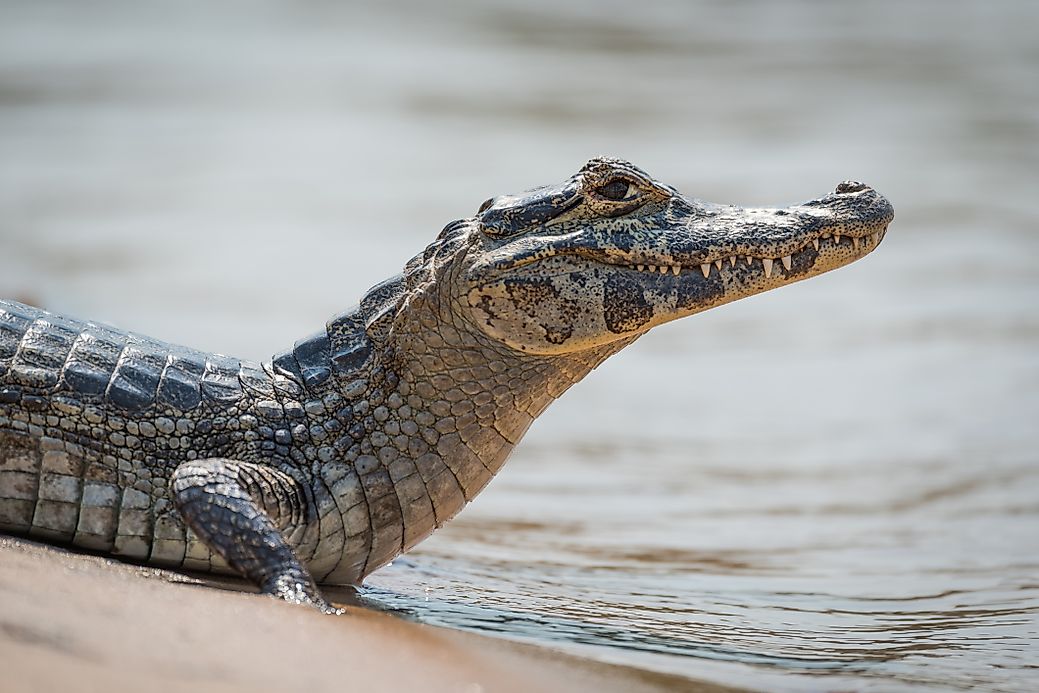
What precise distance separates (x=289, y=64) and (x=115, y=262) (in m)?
9.32

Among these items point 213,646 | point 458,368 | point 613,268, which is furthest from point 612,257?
point 213,646

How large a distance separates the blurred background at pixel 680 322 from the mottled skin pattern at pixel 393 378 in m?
0.45

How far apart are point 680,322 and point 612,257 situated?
6508mm

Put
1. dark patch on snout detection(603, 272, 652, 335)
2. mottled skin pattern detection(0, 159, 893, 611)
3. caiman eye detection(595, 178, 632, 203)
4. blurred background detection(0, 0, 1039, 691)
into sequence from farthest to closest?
1. blurred background detection(0, 0, 1039, 691)
2. caiman eye detection(595, 178, 632, 203)
3. dark patch on snout detection(603, 272, 652, 335)
4. mottled skin pattern detection(0, 159, 893, 611)

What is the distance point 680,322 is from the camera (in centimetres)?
1040

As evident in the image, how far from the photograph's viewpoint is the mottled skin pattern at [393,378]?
3818mm

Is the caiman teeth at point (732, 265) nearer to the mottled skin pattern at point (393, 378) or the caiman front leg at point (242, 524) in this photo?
the mottled skin pattern at point (393, 378)

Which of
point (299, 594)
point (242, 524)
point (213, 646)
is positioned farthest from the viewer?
point (242, 524)

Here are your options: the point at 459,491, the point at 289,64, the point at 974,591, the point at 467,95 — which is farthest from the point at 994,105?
the point at 459,491

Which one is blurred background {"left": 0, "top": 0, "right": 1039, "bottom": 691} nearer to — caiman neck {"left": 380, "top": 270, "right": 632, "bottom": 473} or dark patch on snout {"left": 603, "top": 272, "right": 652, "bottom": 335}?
caiman neck {"left": 380, "top": 270, "right": 632, "bottom": 473}

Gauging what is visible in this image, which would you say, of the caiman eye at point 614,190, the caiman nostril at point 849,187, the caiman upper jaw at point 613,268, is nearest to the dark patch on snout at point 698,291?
the caiman upper jaw at point 613,268

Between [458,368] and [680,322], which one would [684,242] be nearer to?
[458,368]

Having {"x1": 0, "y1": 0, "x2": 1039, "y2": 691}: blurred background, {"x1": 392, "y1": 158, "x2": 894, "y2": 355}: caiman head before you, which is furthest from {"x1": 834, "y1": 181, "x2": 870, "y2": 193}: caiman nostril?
{"x1": 0, "y1": 0, "x2": 1039, "y2": 691}: blurred background

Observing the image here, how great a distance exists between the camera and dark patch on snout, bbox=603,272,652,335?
12.9ft
